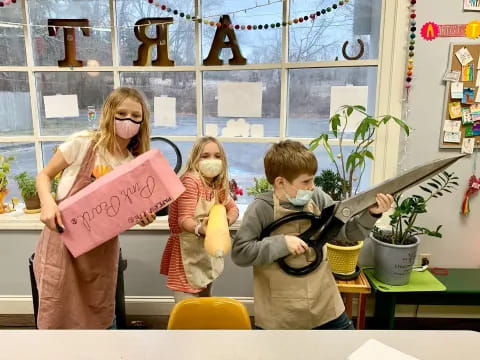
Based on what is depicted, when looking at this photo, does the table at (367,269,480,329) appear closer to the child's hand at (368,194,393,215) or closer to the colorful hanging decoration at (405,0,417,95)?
the child's hand at (368,194,393,215)

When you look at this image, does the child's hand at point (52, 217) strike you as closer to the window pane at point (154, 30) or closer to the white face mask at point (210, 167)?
the white face mask at point (210, 167)

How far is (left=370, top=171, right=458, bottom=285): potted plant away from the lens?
1901 mm

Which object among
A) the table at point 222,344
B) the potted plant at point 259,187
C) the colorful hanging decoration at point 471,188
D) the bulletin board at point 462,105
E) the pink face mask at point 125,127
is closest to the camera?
the table at point 222,344

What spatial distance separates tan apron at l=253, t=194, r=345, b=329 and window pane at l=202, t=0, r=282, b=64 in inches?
46.5

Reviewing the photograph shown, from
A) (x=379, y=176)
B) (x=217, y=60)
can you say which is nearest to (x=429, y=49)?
(x=379, y=176)

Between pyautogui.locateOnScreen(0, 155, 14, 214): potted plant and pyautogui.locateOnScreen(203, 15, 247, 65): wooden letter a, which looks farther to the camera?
pyautogui.locateOnScreen(0, 155, 14, 214): potted plant

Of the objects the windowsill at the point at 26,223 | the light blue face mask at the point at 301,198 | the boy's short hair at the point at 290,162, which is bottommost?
the windowsill at the point at 26,223

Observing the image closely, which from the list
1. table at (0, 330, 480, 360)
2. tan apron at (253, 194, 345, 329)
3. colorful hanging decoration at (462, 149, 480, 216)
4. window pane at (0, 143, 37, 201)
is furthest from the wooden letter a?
table at (0, 330, 480, 360)

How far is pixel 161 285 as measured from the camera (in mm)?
2352

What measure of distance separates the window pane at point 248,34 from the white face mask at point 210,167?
89 centimetres

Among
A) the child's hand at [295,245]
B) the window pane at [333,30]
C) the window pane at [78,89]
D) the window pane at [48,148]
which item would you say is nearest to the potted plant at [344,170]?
the window pane at [333,30]

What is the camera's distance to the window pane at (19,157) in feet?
7.93

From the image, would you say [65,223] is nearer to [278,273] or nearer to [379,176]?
[278,273]

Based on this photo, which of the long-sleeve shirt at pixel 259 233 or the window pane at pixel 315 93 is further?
the window pane at pixel 315 93
